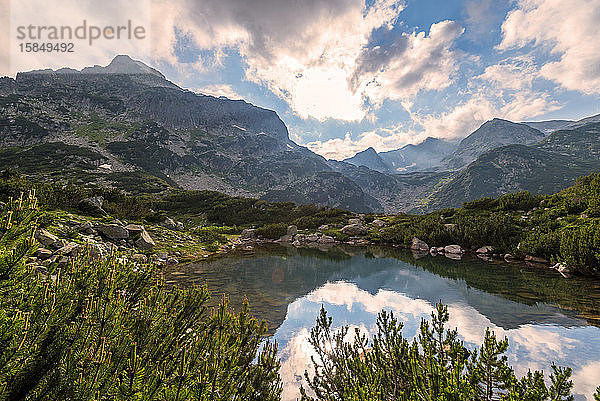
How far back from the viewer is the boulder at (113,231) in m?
20.3

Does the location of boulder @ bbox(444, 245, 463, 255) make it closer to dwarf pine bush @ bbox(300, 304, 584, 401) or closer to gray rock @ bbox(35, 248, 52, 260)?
dwarf pine bush @ bbox(300, 304, 584, 401)

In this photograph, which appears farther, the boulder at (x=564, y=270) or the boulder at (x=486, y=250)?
the boulder at (x=486, y=250)

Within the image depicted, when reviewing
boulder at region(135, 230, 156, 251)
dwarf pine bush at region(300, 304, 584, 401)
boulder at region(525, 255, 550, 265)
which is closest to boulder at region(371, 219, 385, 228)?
boulder at region(525, 255, 550, 265)

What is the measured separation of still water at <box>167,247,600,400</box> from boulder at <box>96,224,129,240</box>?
5.75 meters

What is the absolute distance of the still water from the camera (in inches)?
331

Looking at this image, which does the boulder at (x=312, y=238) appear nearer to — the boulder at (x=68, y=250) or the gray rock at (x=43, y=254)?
the boulder at (x=68, y=250)

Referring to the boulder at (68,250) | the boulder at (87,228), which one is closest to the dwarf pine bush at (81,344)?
the boulder at (68,250)

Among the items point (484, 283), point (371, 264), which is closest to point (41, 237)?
point (371, 264)

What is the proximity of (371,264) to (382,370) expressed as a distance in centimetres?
2209

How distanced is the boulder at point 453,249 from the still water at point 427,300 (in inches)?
205

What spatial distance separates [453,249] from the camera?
31.0 m

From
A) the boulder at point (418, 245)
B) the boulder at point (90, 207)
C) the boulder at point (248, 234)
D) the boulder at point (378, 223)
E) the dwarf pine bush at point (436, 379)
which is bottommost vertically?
the boulder at point (418, 245)

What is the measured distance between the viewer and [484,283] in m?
17.4

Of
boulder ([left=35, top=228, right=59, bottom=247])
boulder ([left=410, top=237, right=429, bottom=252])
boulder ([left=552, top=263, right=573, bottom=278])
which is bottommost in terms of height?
boulder ([left=410, top=237, right=429, bottom=252])
